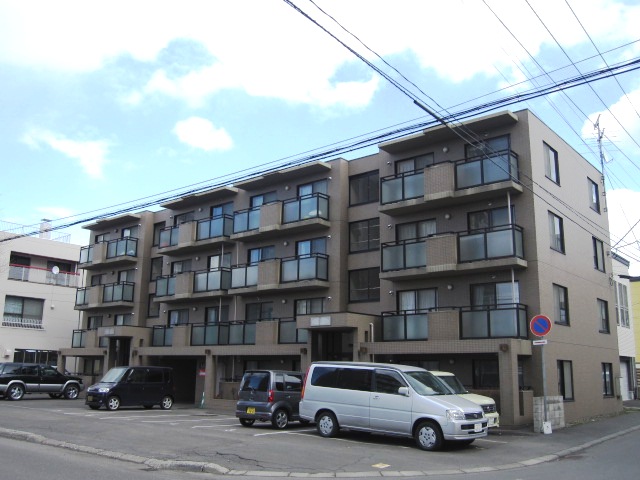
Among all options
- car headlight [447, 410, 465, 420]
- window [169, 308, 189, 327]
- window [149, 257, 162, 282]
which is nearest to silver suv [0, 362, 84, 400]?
window [169, 308, 189, 327]

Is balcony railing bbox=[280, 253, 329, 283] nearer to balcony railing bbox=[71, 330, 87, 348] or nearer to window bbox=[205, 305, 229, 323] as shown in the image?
window bbox=[205, 305, 229, 323]

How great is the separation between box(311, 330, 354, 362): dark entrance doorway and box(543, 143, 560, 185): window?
9.73 meters

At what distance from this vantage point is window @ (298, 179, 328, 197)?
26766mm

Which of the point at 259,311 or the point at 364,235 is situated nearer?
the point at 364,235

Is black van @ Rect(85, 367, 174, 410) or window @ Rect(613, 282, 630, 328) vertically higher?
window @ Rect(613, 282, 630, 328)

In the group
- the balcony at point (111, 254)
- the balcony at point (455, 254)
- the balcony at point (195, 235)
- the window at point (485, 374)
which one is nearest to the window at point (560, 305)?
the balcony at point (455, 254)

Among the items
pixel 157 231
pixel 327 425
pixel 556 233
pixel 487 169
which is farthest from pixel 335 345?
pixel 157 231

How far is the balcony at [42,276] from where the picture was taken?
40531 mm

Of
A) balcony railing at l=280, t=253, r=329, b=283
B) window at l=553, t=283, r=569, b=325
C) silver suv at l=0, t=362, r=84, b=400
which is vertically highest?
balcony railing at l=280, t=253, r=329, b=283

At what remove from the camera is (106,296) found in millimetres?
35000

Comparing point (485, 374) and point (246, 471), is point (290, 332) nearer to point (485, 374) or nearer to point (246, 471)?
point (485, 374)

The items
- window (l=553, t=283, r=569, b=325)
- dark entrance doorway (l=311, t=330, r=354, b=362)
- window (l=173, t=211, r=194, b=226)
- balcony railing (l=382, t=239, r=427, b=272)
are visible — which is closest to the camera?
window (l=553, t=283, r=569, b=325)

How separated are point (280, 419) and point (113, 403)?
9.32 meters

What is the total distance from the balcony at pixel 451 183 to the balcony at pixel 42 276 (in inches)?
1133
